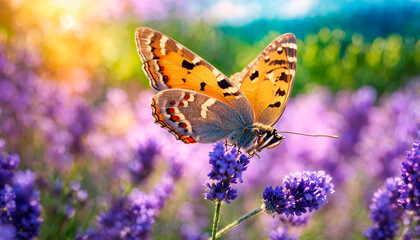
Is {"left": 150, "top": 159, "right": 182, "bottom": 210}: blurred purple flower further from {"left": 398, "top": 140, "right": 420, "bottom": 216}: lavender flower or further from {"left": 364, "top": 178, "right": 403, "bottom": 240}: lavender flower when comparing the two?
{"left": 398, "top": 140, "right": 420, "bottom": 216}: lavender flower

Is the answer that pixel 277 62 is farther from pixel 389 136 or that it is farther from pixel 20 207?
pixel 389 136

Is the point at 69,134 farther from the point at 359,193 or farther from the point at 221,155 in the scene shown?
the point at 359,193

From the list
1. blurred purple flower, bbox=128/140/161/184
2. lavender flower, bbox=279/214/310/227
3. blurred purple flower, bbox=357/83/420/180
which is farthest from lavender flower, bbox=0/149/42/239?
blurred purple flower, bbox=357/83/420/180

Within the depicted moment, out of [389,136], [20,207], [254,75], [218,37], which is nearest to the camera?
[20,207]

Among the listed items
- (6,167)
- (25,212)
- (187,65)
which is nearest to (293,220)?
(187,65)

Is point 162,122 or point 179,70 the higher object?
point 179,70

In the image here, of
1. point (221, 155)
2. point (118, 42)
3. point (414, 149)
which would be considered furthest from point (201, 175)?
point (118, 42)

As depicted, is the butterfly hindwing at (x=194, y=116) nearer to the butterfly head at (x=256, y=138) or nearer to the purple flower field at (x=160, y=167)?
the butterfly head at (x=256, y=138)
